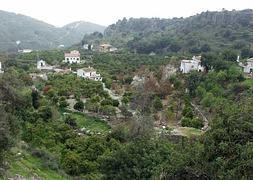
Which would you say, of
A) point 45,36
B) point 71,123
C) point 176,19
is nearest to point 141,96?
point 71,123

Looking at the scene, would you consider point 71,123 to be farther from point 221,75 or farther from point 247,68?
point 247,68

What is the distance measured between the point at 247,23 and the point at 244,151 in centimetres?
7114

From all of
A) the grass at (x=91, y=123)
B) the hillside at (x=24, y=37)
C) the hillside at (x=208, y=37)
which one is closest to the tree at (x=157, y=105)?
the grass at (x=91, y=123)

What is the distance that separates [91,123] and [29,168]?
46.1 feet

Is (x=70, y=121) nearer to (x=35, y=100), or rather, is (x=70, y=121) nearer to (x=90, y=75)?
(x=35, y=100)

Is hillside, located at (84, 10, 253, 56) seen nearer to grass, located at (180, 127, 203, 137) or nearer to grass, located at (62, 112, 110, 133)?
grass, located at (180, 127, 203, 137)

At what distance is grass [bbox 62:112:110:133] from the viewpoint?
28.7 metres

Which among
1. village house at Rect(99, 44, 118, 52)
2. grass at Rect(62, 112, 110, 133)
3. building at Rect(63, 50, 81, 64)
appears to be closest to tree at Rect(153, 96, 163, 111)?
grass at Rect(62, 112, 110, 133)

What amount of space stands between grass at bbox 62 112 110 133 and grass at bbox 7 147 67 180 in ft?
34.3

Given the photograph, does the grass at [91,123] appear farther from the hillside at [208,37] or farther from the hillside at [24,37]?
the hillside at [24,37]

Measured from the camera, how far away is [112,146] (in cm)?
2139

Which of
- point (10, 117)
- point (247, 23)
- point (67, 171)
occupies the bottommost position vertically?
point (67, 171)

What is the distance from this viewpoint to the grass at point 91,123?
2873cm

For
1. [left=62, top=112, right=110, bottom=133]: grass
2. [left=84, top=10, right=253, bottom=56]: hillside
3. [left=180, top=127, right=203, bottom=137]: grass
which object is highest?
[left=84, top=10, right=253, bottom=56]: hillside
